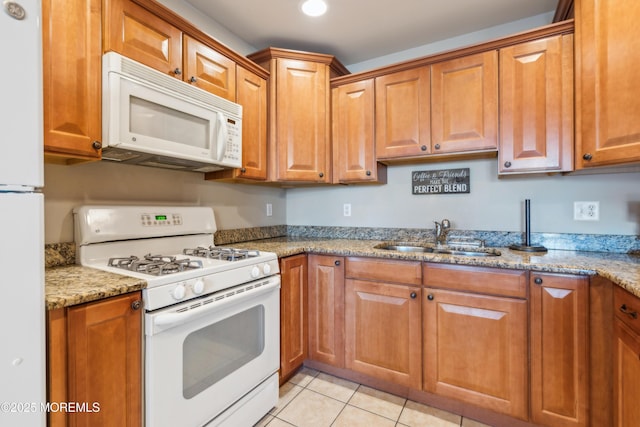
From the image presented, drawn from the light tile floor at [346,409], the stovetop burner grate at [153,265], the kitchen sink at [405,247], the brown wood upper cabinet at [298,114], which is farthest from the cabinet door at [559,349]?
the stovetop burner grate at [153,265]

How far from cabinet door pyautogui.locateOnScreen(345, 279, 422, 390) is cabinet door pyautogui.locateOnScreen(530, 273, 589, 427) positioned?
0.54 metres

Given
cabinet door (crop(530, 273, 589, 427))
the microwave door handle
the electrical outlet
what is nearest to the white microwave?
the microwave door handle

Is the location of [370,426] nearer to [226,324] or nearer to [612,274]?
[226,324]

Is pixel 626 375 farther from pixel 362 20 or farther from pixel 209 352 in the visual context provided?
pixel 362 20

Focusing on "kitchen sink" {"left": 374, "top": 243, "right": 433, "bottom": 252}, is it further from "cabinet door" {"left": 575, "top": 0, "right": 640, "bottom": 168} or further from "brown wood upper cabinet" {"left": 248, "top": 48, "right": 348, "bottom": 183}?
"cabinet door" {"left": 575, "top": 0, "right": 640, "bottom": 168}

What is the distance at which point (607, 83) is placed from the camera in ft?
4.59

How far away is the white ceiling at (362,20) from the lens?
1.87 metres

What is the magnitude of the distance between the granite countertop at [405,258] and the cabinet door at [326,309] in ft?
0.32

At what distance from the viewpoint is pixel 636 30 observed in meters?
1.28

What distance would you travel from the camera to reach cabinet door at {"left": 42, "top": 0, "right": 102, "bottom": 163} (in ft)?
3.73

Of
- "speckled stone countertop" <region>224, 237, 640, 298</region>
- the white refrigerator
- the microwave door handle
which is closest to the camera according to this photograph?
the white refrigerator

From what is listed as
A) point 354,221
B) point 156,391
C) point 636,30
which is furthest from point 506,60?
point 156,391

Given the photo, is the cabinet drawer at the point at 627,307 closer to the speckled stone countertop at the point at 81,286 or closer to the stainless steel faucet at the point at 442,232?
the stainless steel faucet at the point at 442,232

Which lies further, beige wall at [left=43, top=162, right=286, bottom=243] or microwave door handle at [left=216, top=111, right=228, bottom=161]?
microwave door handle at [left=216, top=111, right=228, bottom=161]
